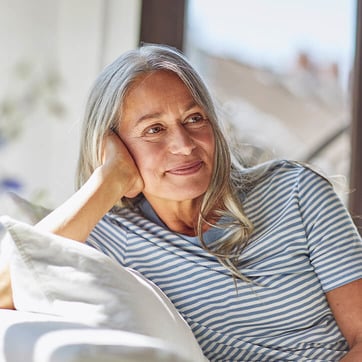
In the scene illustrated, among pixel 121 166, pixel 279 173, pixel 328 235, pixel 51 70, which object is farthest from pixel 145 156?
pixel 51 70

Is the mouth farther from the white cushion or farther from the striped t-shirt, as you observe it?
the white cushion

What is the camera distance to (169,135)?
1.88 meters

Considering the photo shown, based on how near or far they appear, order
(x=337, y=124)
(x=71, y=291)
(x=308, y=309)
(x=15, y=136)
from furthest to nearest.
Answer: (x=337, y=124) < (x=15, y=136) < (x=308, y=309) < (x=71, y=291)

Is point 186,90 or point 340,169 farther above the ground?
point 186,90

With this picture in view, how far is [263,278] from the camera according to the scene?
6.08 ft

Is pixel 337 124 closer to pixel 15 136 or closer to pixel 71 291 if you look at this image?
pixel 15 136

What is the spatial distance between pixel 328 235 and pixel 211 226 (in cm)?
29

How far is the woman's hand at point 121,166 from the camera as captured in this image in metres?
1.89

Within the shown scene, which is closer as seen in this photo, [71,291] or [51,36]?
[71,291]

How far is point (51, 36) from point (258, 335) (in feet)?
5.89

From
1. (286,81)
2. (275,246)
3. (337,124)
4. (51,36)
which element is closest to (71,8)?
(51,36)

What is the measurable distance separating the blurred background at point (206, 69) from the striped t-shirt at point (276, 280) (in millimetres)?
1255

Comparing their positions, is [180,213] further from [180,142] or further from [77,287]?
[77,287]

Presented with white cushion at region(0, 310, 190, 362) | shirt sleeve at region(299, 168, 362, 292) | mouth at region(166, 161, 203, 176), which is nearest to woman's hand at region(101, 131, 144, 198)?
mouth at region(166, 161, 203, 176)
